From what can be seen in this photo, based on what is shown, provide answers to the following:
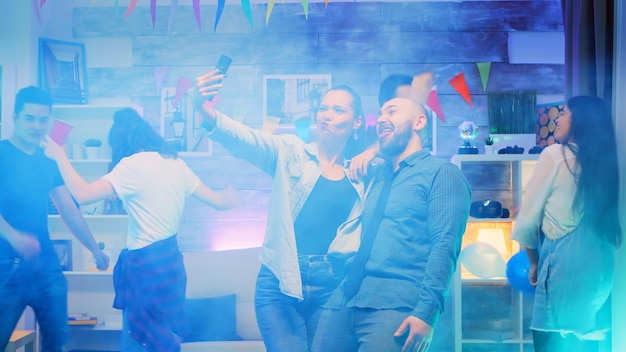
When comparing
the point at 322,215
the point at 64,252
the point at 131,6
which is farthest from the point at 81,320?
the point at 131,6

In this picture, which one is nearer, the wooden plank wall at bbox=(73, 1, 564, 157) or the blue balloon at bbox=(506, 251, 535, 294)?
the blue balloon at bbox=(506, 251, 535, 294)

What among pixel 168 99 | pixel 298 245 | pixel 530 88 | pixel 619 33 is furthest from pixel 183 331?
pixel 619 33

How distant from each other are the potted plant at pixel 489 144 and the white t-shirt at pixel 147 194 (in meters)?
1.66

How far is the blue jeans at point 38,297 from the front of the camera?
2869mm

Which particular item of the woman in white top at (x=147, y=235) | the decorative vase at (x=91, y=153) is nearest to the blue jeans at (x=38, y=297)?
the woman in white top at (x=147, y=235)

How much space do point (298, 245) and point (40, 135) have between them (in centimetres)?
139

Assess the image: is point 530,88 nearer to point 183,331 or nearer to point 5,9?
point 183,331

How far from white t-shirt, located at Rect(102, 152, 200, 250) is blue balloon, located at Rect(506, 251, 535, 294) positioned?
1728mm

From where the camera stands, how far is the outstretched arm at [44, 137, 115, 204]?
9.46 feet

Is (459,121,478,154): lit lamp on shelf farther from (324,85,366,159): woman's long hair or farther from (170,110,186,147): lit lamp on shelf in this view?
(170,110,186,147): lit lamp on shelf

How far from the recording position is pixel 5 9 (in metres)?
3.06

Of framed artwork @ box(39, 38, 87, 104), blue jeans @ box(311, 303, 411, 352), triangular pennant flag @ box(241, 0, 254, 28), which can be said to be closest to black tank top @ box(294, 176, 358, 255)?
blue jeans @ box(311, 303, 411, 352)

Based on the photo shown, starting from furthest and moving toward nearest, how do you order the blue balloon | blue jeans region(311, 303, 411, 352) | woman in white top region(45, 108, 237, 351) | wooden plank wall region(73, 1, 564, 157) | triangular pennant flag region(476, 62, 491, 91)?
triangular pennant flag region(476, 62, 491, 91)
wooden plank wall region(73, 1, 564, 157)
the blue balloon
woman in white top region(45, 108, 237, 351)
blue jeans region(311, 303, 411, 352)

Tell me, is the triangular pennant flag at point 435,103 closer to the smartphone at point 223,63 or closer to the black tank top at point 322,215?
the black tank top at point 322,215
